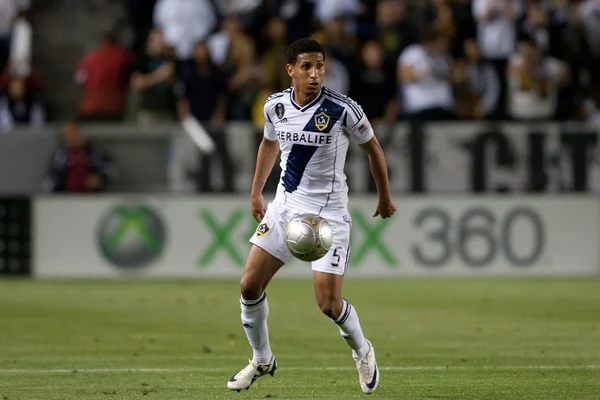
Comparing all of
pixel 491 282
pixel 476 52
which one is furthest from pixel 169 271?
pixel 476 52

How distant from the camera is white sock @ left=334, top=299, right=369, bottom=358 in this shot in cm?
800

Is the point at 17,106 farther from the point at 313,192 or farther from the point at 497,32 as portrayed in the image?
the point at 313,192

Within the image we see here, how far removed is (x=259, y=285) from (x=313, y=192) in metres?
0.71

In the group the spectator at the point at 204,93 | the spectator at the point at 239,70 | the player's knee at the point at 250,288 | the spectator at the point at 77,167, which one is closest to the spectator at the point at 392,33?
the spectator at the point at 239,70

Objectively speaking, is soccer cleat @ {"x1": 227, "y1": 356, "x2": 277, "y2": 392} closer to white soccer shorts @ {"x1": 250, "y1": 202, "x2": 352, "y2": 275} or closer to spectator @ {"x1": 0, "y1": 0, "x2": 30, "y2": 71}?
white soccer shorts @ {"x1": 250, "y1": 202, "x2": 352, "y2": 275}

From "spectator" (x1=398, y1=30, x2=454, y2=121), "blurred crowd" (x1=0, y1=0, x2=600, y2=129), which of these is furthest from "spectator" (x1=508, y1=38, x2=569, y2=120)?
"spectator" (x1=398, y1=30, x2=454, y2=121)

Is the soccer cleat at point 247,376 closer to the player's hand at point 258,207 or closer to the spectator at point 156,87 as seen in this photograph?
the player's hand at point 258,207

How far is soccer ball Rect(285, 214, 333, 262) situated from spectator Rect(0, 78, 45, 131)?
11942mm

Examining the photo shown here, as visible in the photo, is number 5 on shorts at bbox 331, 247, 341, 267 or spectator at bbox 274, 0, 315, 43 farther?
spectator at bbox 274, 0, 315, 43

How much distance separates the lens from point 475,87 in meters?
19.4

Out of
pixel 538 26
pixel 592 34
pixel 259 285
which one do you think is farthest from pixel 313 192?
pixel 592 34

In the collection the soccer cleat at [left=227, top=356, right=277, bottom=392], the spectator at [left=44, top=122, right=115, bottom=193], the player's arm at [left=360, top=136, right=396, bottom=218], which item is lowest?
the soccer cleat at [left=227, top=356, right=277, bottom=392]

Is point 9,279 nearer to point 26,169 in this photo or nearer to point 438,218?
point 26,169

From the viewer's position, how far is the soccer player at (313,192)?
7961 millimetres
